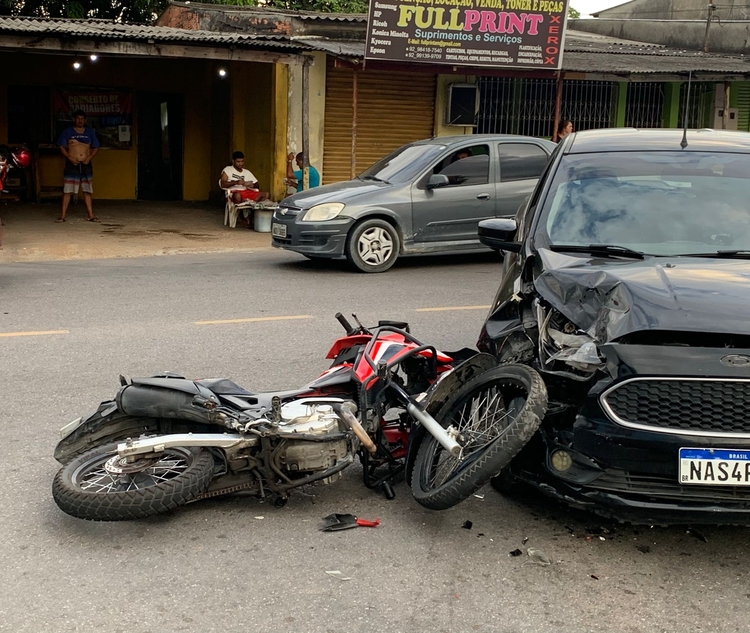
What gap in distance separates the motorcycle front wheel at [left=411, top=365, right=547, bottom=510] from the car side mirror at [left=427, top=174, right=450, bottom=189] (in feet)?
25.5

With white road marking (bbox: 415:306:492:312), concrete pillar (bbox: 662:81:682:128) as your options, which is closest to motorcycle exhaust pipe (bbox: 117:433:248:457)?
white road marking (bbox: 415:306:492:312)

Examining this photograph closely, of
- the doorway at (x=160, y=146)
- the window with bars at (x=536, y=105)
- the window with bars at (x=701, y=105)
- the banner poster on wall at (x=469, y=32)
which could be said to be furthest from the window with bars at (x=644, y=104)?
the doorway at (x=160, y=146)

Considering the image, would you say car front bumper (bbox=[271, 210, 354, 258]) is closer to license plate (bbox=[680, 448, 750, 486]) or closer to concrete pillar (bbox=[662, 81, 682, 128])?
license plate (bbox=[680, 448, 750, 486])

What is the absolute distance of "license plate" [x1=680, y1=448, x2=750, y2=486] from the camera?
11.7 feet

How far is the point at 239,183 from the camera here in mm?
16016

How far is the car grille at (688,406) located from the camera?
11.8ft


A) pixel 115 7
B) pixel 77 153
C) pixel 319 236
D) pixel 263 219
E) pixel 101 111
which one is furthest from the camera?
pixel 115 7

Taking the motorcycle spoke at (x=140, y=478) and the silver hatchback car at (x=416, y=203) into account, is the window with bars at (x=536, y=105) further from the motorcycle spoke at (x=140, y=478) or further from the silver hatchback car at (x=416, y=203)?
the motorcycle spoke at (x=140, y=478)

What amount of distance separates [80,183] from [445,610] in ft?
46.3

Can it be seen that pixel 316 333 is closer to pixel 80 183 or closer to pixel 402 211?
pixel 402 211

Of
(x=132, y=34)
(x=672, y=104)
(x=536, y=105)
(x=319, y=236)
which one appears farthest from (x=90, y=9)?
(x=319, y=236)

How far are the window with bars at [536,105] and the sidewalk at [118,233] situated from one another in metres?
6.16

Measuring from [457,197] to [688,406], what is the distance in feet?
28.3

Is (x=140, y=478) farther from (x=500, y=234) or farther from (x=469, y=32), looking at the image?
(x=469, y=32)
